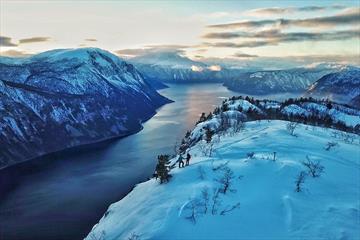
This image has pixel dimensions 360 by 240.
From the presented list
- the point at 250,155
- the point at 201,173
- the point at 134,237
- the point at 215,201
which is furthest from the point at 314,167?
the point at 134,237

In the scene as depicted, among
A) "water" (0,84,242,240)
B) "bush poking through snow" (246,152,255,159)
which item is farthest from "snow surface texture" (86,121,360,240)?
"water" (0,84,242,240)

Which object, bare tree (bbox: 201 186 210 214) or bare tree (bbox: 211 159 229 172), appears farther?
bare tree (bbox: 211 159 229 172)

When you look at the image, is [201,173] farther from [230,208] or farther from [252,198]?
[230,208]

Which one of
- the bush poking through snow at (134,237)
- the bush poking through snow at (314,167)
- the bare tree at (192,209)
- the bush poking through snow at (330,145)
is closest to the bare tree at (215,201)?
the bare tree at (192,209)

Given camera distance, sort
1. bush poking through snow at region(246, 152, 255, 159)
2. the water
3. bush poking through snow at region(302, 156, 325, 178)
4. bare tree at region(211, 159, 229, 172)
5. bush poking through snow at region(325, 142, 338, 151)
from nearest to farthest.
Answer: bush poking through snow at region(302, 156, 325, 178) → bare tree at region(211, 159, 229, 172) → bush poking through snow at region(246, 152, 255, 159) → bush poking through snow at region(325, 142, 338, 151) → the water

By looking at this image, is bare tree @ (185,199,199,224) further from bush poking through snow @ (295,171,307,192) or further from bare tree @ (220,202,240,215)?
bush poking through snow @ (295,171,307,192)

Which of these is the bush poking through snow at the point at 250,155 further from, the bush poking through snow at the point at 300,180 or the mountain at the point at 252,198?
the bush poking through snow at the point at 300,180
